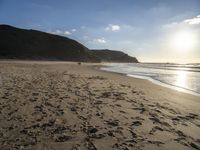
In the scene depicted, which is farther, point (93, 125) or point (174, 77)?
point (174, 77)

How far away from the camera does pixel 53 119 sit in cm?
581

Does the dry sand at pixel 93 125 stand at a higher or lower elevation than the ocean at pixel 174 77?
higher

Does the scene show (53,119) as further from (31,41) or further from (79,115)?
(31,41)

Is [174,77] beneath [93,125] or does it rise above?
beneath

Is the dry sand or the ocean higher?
the dry sand

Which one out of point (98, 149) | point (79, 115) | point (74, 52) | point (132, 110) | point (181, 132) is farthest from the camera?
point (74, 52)

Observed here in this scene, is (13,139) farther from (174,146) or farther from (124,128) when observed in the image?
(174,146)

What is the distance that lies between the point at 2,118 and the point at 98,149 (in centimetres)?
296

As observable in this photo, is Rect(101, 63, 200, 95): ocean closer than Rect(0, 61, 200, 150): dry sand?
No

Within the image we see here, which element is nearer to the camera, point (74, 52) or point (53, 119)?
point (53, 119)

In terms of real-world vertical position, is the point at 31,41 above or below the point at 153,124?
above

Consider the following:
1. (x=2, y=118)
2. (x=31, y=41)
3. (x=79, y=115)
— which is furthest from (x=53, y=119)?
(x=31, y=41)

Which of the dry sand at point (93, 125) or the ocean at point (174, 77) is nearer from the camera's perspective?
the dry sand at point (93, 125)

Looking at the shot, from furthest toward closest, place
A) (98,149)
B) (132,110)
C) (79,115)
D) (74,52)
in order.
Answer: (74,52) < (132,110) < (79,115) < (98,149)
